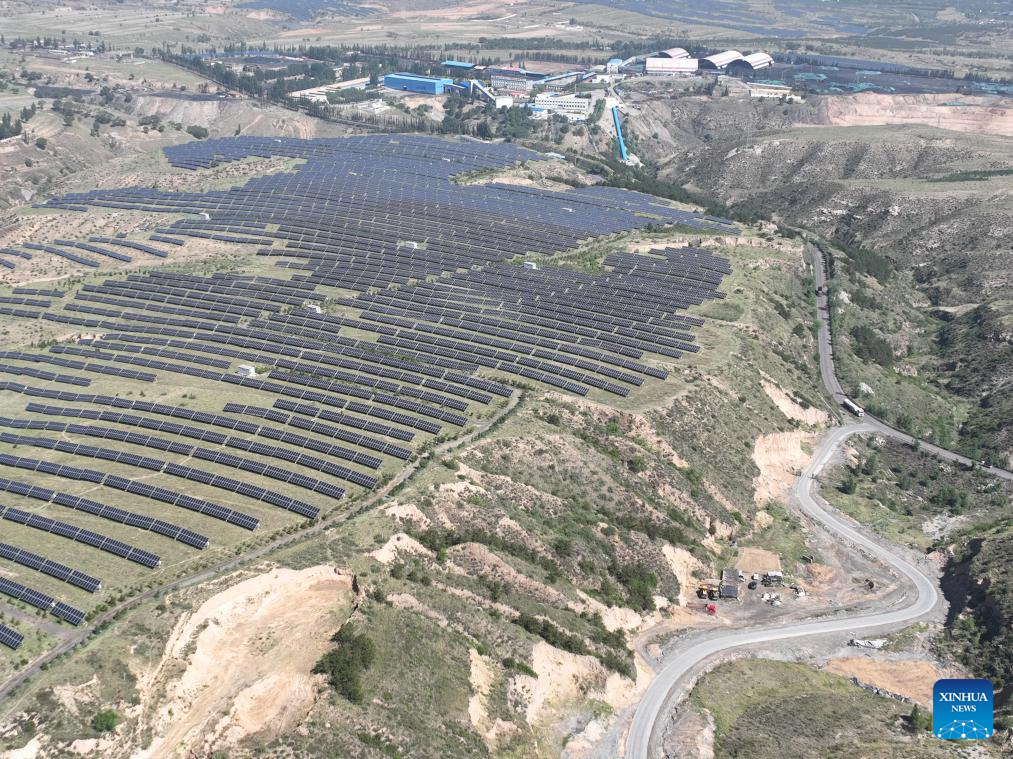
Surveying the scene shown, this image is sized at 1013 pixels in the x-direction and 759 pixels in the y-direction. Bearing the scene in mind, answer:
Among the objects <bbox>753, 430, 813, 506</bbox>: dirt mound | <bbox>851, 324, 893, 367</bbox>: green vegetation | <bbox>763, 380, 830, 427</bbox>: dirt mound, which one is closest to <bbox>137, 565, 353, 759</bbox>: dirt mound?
<bbox>753, 430, 813, 506</bbox>: dirt mound

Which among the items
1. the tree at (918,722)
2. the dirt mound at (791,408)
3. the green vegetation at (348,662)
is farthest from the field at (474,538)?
the tree at (918,722)

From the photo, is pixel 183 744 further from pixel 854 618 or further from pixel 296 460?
pixel 854 618

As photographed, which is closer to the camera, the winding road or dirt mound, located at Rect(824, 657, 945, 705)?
the winding road

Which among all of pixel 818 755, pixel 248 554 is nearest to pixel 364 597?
pixel 248 554

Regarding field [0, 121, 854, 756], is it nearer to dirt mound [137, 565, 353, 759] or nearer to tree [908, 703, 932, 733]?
dirt mound [137, 565, 353, 759]

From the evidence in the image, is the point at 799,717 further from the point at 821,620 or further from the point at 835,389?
the point at 835,389
